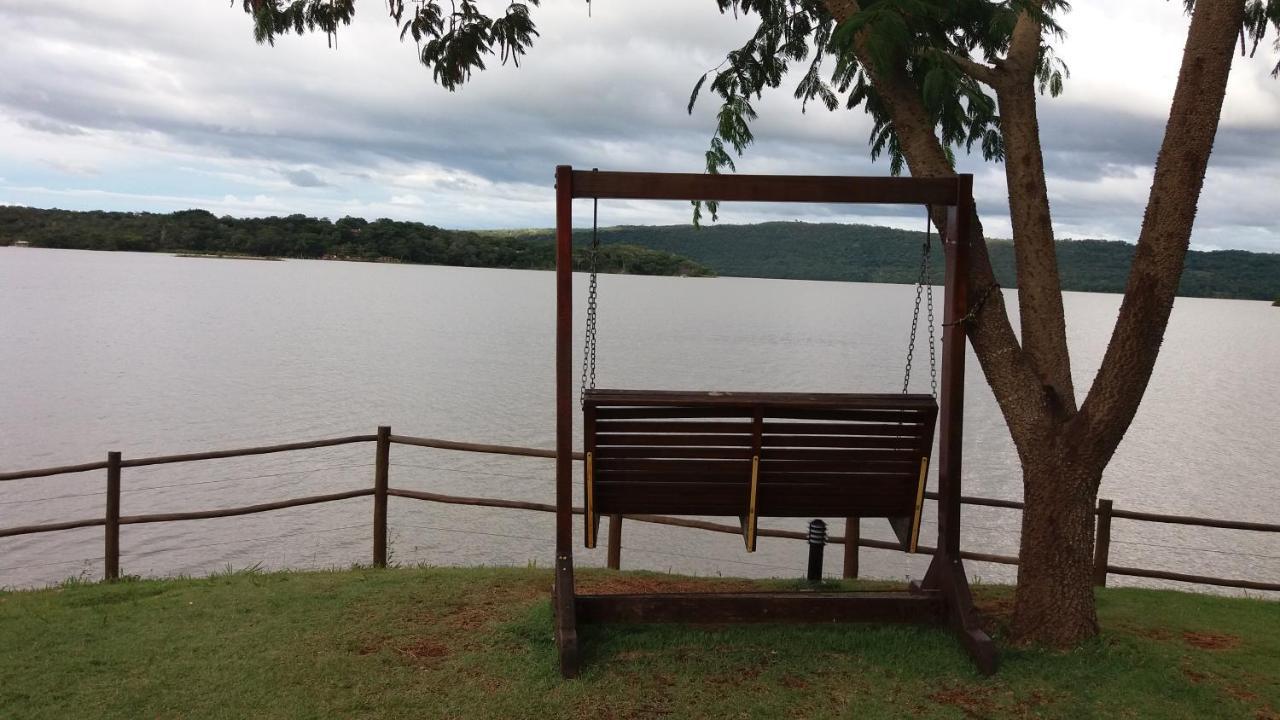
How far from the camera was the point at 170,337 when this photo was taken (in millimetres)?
46438

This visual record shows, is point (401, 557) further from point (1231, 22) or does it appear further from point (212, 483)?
point (1231, 22)

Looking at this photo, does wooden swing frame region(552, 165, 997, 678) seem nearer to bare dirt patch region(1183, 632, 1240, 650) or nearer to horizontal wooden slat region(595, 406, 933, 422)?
horizontal wooden slat region(595, 406, 933, 422)

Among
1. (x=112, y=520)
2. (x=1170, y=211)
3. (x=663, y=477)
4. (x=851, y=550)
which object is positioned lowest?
(x=851, y=550)

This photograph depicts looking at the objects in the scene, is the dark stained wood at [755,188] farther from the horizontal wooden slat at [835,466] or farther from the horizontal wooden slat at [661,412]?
the horizontal wooden slat at [835,466]

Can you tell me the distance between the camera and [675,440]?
5.71m

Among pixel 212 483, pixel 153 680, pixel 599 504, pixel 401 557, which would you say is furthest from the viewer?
pixel 212 483

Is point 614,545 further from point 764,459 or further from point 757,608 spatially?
point 764,459

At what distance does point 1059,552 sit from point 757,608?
6.16ft

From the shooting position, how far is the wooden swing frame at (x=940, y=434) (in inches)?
221

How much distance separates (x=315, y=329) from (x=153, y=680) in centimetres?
5240

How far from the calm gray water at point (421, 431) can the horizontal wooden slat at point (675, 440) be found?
7814 millimetres

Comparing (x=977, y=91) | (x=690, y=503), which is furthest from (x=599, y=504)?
(x=977, y=91)

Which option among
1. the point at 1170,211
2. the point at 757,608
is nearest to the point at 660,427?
the point at 757,608

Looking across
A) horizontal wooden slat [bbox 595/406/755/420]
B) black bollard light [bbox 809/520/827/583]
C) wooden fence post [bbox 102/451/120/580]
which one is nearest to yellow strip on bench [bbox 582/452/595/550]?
horizontal wooden slat [bbox 595/406/755/420]
